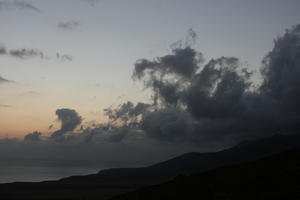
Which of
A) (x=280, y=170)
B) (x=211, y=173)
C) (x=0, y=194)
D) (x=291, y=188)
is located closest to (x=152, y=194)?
(x=211, y=173)

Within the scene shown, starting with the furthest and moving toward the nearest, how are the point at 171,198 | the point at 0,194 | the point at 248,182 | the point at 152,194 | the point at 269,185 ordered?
the point at 0,194, the point at 152,194, the point at 171,198, the point at 248,182, the point at 269,185

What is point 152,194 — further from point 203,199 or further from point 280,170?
point 280,170

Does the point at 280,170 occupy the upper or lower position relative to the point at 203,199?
upper

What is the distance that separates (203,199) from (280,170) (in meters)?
17.9

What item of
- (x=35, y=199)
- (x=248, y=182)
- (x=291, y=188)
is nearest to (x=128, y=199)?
(x=248, y=182)

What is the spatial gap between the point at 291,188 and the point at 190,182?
3287 cm

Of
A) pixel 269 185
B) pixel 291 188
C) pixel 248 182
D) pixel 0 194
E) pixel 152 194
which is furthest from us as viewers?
pixel 0 194

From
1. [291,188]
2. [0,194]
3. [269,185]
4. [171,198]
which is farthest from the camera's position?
[0,194]

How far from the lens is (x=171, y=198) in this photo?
6838cm

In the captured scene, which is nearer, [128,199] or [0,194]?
[128,199]

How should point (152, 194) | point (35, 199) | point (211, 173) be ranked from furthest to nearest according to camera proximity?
point (35, 199)
point (211, 173)
point (152, 194)

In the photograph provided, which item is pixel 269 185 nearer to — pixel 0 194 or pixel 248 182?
pixel 248 182

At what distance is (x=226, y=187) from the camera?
6456 cm

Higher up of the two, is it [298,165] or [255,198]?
[298,165]
